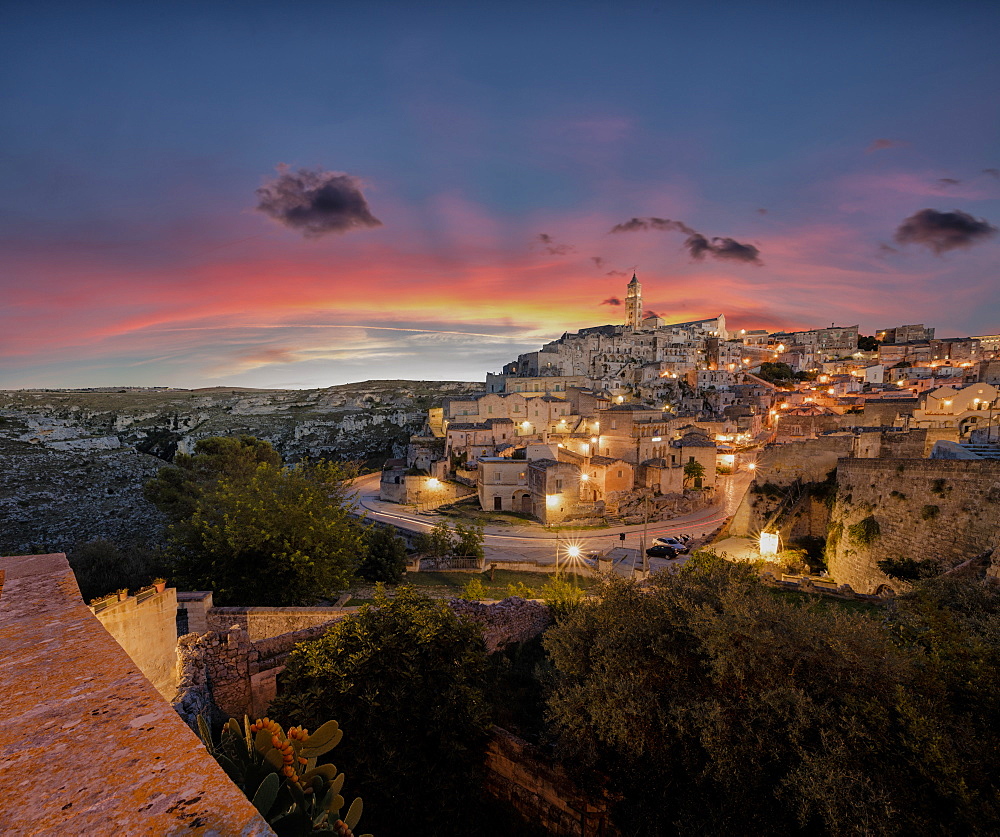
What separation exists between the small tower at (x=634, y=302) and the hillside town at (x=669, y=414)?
15.0 metres

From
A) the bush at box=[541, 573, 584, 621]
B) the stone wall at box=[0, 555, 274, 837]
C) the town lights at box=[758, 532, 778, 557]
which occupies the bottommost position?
the town lights at box=[758, 532, 778, 557]

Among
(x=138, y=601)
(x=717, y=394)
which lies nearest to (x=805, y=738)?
(x=138, y=601)

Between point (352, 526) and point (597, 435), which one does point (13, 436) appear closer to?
point (352, 526)

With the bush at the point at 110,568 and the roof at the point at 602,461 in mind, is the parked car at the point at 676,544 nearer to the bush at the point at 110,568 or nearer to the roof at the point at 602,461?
the roof at the point at 602,461

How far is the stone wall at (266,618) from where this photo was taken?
43.4 ft

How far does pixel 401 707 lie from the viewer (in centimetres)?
799

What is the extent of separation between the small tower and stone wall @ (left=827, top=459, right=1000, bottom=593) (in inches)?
4122

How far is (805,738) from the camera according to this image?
562cm

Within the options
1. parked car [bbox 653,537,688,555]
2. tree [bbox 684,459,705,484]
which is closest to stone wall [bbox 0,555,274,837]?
parked car [bbox 653,537,688,555]

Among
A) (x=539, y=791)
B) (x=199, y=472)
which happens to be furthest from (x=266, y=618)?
(x=199, y=472)

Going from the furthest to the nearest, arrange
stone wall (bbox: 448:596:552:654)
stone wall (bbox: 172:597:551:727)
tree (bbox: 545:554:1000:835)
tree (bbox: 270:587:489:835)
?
stone wall (bbox: 448:596:552:654), stone wall (bbox: 172:597:551:727), tree (bbox: 270:587:489:835), tree (bbox: 545:554:1000:835)

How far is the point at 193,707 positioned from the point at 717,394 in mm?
76550

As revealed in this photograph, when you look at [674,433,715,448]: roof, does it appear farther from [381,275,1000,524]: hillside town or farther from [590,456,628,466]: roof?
[590,456,628,466]: roof

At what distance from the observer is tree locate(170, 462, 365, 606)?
1480cm
